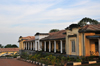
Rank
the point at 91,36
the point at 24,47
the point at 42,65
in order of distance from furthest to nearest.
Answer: the point at 24,47 < the point at 42,65 < the point at 91,36

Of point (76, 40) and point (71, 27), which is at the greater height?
point (71, 27)

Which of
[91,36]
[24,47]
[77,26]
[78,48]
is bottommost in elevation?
[24,47]

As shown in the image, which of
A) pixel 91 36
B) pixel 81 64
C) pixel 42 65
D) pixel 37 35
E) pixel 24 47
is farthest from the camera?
pixel 24 47

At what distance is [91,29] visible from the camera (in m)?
17.7

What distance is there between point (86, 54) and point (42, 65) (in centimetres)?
540

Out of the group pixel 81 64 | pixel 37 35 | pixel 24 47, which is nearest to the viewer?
pixel 81 64

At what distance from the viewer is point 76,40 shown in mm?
18484

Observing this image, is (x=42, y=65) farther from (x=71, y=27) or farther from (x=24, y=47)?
(x=24, y=47)

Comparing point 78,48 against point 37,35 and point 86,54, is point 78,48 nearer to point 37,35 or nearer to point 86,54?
point 86,54

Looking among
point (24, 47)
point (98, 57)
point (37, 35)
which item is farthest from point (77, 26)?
point (24, 47)

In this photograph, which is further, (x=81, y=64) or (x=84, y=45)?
(x=84, y=45)

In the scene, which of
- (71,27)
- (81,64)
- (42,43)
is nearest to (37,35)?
(42,43)

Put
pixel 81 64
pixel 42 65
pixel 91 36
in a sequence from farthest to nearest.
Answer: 1. pixel 42 65
2. pixel 91 36
3. pixel 81 64

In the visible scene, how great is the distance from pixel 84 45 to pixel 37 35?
56.9ft
